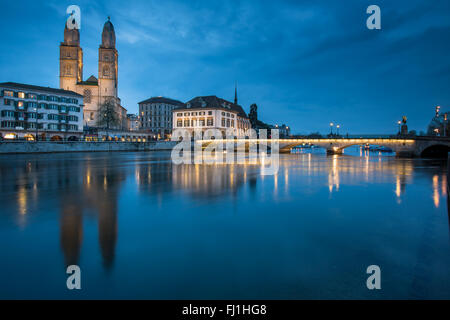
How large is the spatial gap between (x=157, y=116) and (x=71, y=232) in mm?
126616

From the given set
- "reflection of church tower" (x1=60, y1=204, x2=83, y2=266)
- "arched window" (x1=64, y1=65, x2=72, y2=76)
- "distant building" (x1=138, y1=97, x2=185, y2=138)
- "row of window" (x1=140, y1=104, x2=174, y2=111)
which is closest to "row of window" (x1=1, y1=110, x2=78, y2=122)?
"arched window" (x1=64, y1=65, x2=72, y2=76)

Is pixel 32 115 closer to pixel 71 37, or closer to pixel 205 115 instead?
pixel 205 115

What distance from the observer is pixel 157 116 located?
128625 mm

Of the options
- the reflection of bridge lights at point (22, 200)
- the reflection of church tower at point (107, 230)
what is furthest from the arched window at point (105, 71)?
the reflection of church tower at point (107, 230)

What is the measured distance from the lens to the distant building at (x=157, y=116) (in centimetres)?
12781

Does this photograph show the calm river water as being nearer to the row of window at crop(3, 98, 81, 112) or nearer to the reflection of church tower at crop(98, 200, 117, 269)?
the reflection of church tower at crop(98, 200, 117, 269)

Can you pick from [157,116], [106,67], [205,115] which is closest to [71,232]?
[205,115]

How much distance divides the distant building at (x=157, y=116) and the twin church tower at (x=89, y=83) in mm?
31243

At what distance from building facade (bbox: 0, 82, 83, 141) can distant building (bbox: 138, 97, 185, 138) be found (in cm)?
5622

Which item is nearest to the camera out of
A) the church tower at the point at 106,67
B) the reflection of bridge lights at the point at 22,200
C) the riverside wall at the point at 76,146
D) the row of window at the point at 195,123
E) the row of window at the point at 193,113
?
the reflection of bridge lights at the point at 22,200

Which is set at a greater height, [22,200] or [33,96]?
[33,96]

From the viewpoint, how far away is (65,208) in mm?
9875

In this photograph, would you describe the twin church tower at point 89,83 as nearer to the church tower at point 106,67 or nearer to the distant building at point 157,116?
the church tower at point 106,67
